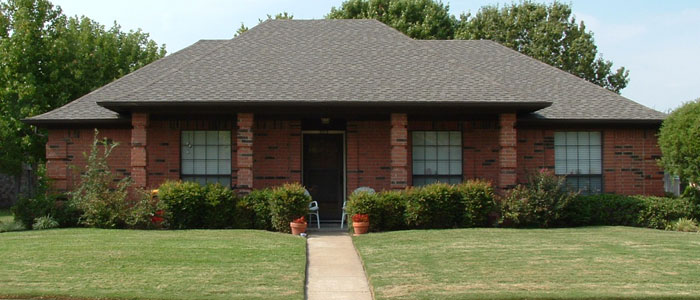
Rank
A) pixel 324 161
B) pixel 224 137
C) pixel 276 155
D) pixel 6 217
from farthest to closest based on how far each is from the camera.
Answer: pixel 6 217, pixel 324 161, pixel 224 137, pixel 276 155

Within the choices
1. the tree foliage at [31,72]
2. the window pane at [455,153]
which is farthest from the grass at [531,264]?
the tree foliage at [31,72]

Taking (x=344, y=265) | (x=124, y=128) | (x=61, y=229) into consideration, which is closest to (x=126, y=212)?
(x=61, y=229)

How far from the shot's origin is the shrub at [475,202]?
14.3 m

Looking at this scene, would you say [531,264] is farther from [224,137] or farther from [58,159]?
[58,159]

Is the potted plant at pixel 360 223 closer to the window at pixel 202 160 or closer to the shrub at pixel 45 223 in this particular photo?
the window at pixel 202 160

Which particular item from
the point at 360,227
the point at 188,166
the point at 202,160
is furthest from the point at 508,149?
the point at 188,166

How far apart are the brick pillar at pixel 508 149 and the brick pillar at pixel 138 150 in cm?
811

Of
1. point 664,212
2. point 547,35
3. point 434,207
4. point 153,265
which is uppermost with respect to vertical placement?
point 547,35

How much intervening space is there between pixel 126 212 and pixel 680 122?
40.7 ft

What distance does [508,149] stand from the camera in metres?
15.1

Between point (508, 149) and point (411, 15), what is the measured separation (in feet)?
55.6

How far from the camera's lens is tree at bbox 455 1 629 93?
2980 cm

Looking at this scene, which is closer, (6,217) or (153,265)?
(153,265)

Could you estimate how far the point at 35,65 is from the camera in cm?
2275
